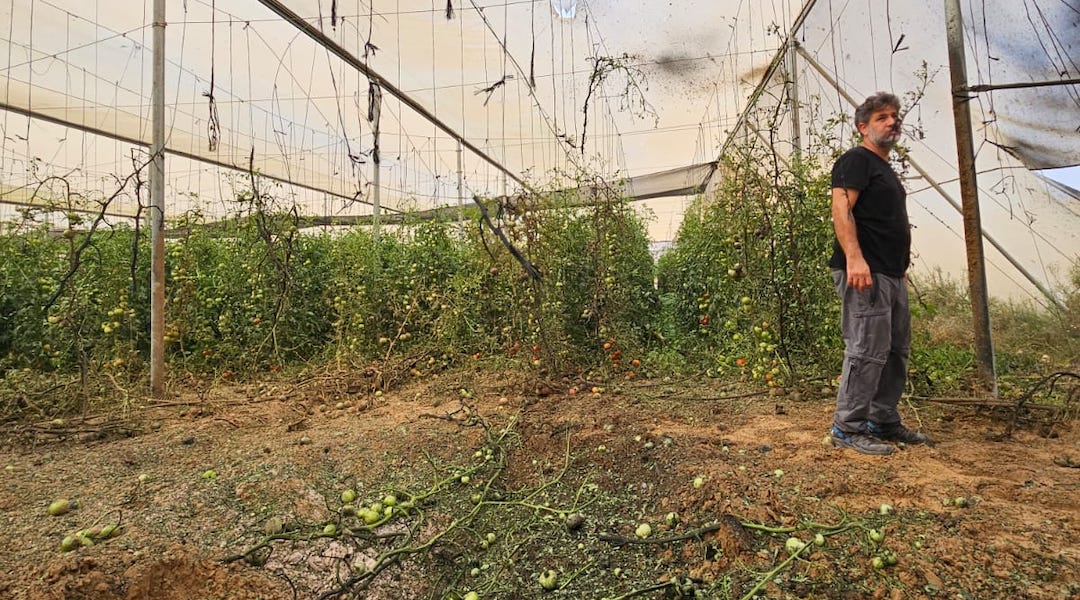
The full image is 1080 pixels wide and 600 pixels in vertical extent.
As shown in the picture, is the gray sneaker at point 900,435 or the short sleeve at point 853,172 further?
the gray sneaker at point 900,435

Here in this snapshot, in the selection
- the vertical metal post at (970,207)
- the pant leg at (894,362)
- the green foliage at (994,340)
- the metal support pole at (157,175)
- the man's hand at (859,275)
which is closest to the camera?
the man's hand at (859,275)

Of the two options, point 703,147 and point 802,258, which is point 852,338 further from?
point 703,147

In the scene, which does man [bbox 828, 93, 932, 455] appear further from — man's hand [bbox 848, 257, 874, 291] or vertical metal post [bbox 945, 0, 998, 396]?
vertical metal post [bbox 945, 0, 998, 396]

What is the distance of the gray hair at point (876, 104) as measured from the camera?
2.37 meters

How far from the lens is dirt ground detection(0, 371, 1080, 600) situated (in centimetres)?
147

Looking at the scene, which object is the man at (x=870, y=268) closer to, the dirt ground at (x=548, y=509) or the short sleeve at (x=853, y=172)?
the short sleeve at (x=853, y=172)

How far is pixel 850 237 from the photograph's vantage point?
2328mm

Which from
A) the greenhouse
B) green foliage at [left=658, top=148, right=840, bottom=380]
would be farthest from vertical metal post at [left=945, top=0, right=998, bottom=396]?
green foliage at [left=658, top=148, right=840, bottom=380]

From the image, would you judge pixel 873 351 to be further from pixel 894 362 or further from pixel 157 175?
pixel 157 175

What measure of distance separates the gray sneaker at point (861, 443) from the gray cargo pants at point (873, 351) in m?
0.03

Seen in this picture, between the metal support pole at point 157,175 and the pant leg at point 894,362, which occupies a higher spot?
the metal support pole at point 157,175

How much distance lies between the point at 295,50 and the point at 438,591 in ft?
19.5

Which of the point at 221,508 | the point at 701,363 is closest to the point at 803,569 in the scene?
the point at 221,508

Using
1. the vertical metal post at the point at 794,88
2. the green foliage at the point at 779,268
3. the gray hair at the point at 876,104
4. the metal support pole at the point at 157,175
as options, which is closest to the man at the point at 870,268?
the gray hair at the point at 876,104
